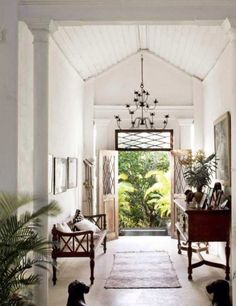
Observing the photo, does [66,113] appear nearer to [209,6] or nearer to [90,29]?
[90,29]

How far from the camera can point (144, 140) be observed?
10500 mm

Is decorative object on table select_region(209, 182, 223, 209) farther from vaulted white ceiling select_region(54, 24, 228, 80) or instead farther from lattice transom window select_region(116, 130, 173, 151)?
lattice transom window select_region(116, 130, 173, 151)

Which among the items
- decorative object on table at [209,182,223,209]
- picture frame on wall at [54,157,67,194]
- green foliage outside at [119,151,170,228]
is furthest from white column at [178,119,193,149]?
picture frame on wall at [54,157,67,194]

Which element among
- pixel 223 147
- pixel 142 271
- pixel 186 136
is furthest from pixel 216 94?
pixel 142 271

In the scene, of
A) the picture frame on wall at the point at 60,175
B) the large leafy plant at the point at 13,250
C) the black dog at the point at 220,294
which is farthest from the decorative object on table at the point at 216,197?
the large leafy plant at the point at 13,250

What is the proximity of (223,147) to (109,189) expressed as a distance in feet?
11.8

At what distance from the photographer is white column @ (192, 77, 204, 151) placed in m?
10.0

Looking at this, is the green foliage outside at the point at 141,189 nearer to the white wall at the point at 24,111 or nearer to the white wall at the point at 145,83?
the white wall at the point at 145,83

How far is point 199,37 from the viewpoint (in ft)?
24.3

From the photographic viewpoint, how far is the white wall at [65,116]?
6938 millimetres

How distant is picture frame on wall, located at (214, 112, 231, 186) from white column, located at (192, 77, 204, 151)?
189cm

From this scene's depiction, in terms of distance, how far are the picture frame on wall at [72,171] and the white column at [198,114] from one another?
2.94m

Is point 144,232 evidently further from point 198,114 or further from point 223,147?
point 223,147

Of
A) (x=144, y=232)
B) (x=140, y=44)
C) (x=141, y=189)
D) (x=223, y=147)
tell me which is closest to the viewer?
(x=223, y=147)
